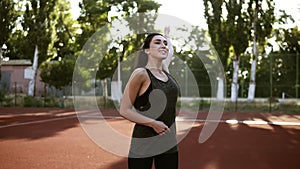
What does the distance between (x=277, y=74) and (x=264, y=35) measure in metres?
10.7

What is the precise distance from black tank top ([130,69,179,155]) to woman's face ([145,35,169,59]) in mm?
112

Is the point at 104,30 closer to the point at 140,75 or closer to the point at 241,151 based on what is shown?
the point at 241,151

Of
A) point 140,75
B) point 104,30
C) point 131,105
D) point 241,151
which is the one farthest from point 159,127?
point 104,30

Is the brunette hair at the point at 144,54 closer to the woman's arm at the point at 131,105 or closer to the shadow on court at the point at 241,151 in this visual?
the woman's arm at the point at 131,105

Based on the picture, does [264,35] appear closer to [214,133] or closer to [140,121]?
[214,133]

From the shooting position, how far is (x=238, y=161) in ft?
20.2

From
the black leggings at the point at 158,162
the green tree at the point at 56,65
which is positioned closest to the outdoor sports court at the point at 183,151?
the black leggings at the point at 158,162

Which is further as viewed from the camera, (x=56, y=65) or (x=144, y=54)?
(x=56, y=65)

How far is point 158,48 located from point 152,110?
373mm

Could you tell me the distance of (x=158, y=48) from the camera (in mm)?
2092

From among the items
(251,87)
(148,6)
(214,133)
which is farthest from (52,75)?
(214,133)

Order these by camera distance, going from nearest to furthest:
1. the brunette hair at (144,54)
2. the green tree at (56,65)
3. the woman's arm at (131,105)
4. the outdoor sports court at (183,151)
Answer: the woman's arm at (131,105) → the brunette hair at (144,54) → the outdoor sports court at (183,151) → the green tree at (56,65)

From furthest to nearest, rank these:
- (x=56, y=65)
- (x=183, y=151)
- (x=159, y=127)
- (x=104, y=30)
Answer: (x=56, y=65) → (x=104, y=30) → (x=183, y=151) → (x=159, y=127)

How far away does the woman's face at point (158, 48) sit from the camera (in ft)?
6.87
